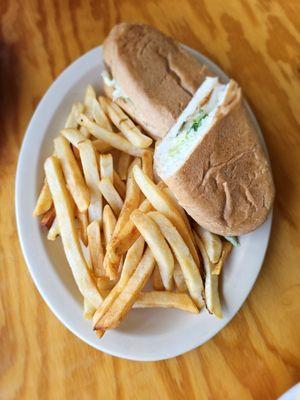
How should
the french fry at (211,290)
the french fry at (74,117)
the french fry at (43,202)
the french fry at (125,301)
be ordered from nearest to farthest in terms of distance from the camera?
the french fry at (125,301)
the french fry at (211,290)
the french fry at (43,202)
the french fry at (74,117)

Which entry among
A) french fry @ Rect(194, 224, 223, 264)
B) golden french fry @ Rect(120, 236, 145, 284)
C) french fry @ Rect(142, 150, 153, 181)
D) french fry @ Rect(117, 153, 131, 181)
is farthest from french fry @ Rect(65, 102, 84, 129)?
french fry @ Rect(194, 224, 223, 264)

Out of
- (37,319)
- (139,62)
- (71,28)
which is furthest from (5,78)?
(37,319)

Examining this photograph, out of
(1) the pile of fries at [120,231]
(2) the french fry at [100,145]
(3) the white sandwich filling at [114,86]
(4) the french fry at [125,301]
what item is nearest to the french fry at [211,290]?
(1) the pile of fries at [120,231]

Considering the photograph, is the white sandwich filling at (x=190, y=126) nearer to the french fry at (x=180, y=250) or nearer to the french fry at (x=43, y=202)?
the french fry at (x=180, y=250)

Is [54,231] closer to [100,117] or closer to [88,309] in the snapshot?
[88,309]

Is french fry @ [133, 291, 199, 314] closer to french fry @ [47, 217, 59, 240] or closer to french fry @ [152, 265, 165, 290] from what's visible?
french fry @ [152, 265, 165, 290]

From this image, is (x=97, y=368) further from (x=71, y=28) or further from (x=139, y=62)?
(x=71, y=28)
